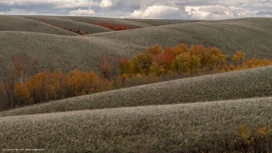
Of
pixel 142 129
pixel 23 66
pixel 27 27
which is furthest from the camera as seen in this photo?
pixel 27 27

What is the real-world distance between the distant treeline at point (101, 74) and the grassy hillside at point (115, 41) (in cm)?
442

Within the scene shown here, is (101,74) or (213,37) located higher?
(213,37)

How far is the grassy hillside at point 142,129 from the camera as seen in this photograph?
19.4 m

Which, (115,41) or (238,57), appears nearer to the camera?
(238,57)

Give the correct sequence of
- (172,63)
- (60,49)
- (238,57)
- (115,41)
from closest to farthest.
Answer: (172,63), (60,49), (238,57), (115,41)

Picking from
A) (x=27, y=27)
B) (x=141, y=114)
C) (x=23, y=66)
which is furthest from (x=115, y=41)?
(x=141, y=114)

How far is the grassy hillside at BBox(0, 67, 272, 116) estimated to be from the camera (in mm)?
34594

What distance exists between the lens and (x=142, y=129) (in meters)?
21.5

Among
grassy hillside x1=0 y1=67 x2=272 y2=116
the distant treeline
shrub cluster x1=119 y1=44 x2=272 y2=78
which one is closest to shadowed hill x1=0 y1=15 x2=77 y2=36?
the distant treeline

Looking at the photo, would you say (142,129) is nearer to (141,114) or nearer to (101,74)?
(141,114)

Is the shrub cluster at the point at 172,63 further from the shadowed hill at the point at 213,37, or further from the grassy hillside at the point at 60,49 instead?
the shadowed hill at the point at 213,37

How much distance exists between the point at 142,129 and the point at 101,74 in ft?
145

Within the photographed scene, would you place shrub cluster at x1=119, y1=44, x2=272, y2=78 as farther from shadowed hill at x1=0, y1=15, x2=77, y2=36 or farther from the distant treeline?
shadowed hill at x1=0, y1=15, x2=77, y2=36

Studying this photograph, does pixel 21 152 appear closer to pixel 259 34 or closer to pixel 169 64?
pixel 169 64
